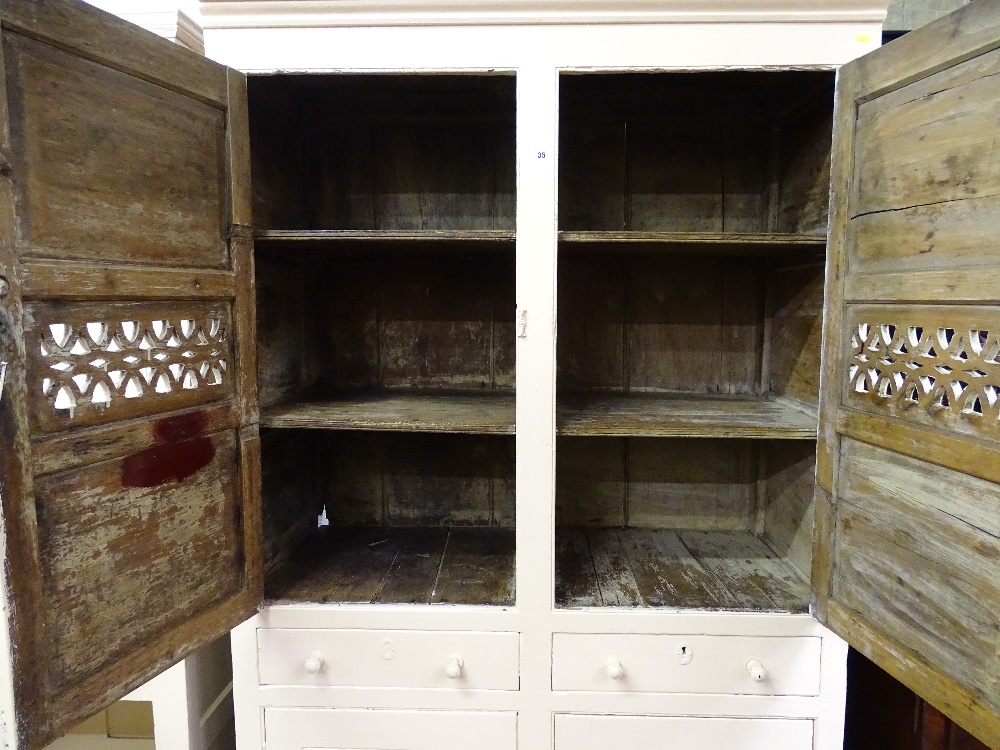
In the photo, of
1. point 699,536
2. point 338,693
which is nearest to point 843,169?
point 699,536

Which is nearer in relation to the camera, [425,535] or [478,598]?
[478,598]

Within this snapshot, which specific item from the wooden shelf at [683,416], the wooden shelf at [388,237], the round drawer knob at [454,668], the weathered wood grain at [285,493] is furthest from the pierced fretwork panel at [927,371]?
the weathered wood grain at [285,493]

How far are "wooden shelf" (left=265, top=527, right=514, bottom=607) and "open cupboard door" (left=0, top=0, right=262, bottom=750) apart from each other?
8.5 inches

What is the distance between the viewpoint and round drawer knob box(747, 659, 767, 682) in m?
1.13

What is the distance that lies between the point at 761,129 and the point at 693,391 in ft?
2.48

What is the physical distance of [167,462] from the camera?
97 centimetres

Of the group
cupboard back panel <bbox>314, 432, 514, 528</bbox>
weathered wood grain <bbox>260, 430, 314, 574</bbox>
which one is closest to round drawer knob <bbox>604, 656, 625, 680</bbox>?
cupboard back panel <bbox>314, 432, 514, 528</bbox>

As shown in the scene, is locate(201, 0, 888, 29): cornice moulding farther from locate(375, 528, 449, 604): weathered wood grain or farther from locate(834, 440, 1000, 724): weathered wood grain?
locate(375, 528, 449, 604): weathered wood grain

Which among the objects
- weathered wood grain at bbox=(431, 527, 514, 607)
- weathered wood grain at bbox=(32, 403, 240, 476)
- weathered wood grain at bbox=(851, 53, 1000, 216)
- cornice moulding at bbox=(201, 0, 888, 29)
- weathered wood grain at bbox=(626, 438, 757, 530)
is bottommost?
weathered wood grain at bbox=(431, 527, 514, 607)

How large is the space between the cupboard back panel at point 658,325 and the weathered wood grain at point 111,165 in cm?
93

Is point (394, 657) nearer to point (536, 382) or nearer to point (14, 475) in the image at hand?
point (536, 382)

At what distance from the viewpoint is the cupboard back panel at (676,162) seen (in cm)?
148

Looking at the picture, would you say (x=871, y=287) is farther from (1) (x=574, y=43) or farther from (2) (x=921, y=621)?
(1) (x=574, y=43)

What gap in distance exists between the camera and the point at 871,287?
0.97m
